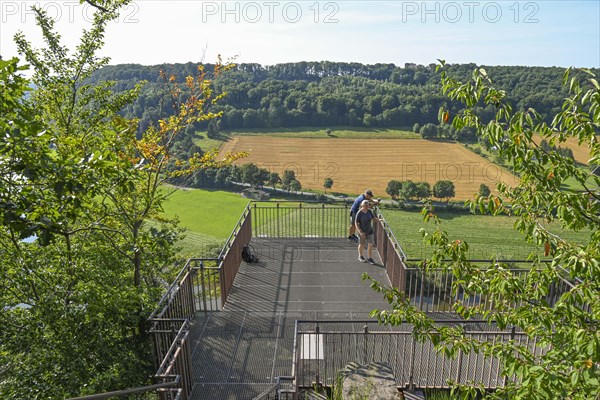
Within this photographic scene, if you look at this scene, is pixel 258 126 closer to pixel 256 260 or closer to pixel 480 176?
pixel 480 176

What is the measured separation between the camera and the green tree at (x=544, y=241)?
3.25 meters

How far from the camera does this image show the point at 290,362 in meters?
7.05

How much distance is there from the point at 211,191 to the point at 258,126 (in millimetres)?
25010

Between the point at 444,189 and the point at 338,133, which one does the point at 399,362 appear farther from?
the point at 338,133

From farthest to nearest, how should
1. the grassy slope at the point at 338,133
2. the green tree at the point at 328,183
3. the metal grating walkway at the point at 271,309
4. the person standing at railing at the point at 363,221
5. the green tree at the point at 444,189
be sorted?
the grassy slope at the point at 338,133
the green tree at the point at 328,183
the green tree at the point at 444,189
the person standing at railing at the point at 363,221
the metal grating walkway at the point at 271,309

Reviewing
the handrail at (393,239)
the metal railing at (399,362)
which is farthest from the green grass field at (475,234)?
the metal railing at (399,362)

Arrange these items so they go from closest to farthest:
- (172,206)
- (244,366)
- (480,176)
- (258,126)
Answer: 1. (244,366)
2. (172,206)
3. (480,176)
4. (258,126)

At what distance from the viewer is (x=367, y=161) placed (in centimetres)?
7231

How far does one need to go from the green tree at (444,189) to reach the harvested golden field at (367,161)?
2307 mm

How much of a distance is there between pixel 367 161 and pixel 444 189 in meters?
16.1

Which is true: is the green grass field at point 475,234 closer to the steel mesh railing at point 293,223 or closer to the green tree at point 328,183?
the green tree at point 328,183

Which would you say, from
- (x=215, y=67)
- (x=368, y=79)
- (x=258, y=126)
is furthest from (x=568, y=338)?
(x=368, y=79)

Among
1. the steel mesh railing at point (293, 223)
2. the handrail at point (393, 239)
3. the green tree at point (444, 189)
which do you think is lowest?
the green tree at point (444, 189)

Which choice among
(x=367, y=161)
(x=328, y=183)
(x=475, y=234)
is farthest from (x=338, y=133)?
(x=475, y=234)
